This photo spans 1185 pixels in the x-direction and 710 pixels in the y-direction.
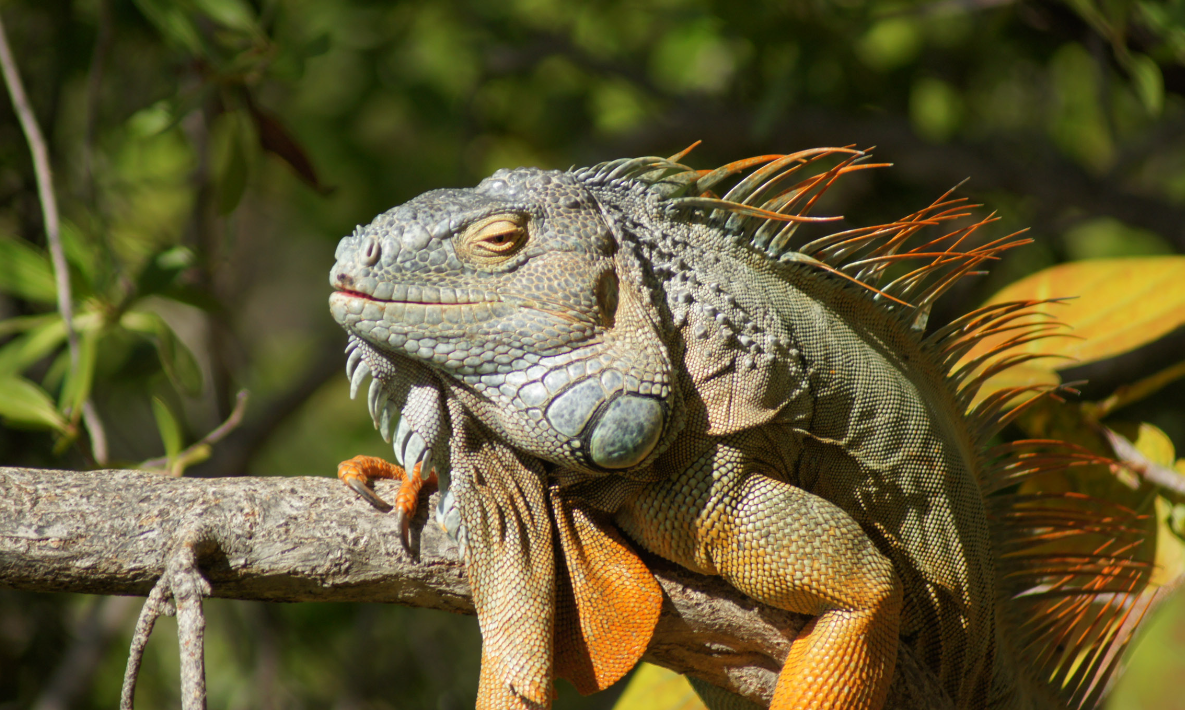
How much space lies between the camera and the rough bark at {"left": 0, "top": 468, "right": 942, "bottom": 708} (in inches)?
83.4

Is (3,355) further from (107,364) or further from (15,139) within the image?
(15,139)

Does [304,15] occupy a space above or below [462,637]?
above

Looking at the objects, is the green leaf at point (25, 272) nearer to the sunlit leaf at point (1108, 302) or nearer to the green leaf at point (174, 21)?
the green leaf at point (174, 21)

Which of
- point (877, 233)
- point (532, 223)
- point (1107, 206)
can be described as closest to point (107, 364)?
point (532, 223)

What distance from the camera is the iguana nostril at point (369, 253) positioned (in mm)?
2205

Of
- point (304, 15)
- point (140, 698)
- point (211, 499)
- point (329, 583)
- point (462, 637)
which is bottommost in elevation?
point (462, 637)

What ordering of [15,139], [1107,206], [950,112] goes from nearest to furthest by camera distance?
[15,139] < [1107,206] < [950,112]

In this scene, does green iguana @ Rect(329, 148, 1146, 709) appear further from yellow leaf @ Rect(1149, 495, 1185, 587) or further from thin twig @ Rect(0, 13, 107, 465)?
thin twig @ Rect(0, 13, 107, 465)

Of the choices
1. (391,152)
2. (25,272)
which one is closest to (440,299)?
(25,272)

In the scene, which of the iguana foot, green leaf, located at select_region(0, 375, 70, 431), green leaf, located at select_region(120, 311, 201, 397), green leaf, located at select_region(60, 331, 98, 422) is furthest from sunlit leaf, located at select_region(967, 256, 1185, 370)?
green leaf, located at select_region(0, 375, 70, 431)

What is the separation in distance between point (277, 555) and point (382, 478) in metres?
0.43

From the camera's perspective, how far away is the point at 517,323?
2182mm

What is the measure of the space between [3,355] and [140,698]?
125 inches

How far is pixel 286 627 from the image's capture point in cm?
568
